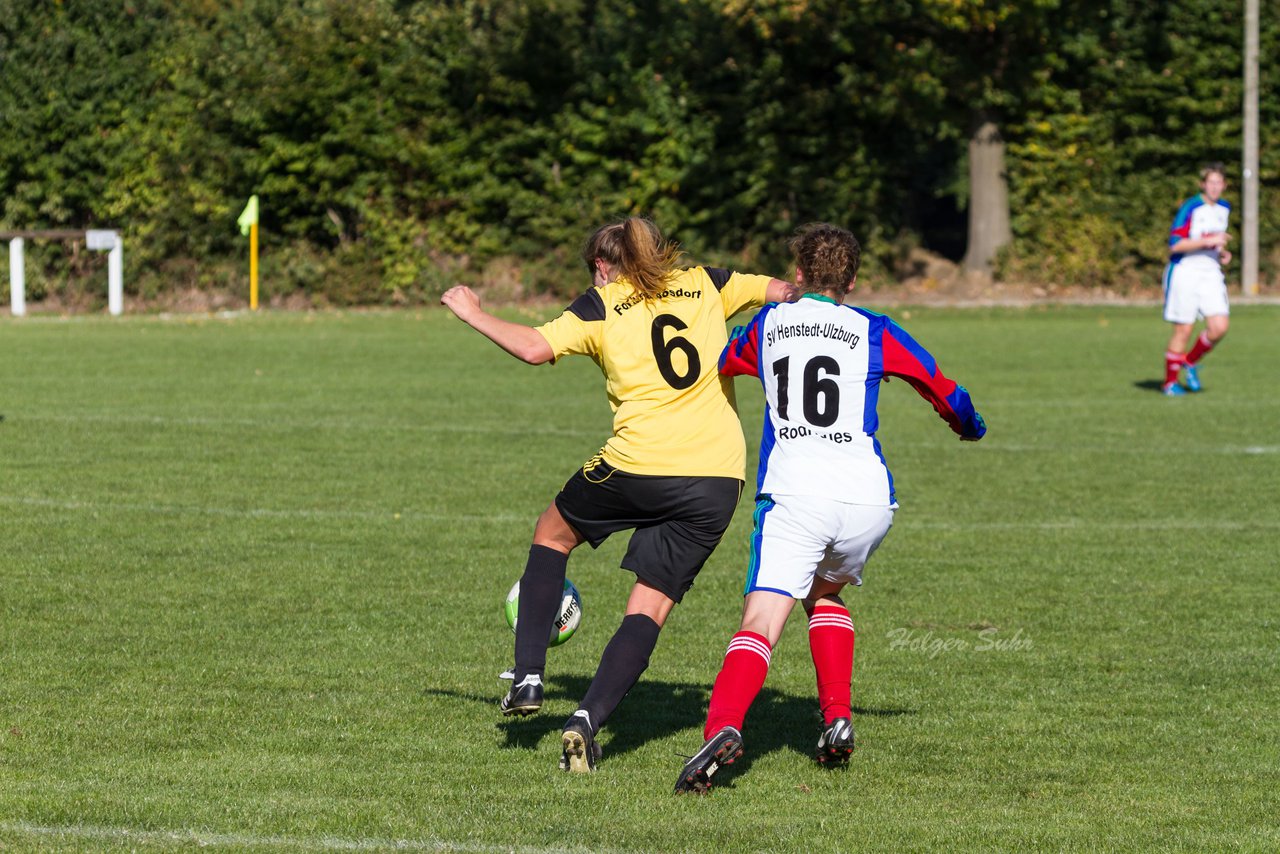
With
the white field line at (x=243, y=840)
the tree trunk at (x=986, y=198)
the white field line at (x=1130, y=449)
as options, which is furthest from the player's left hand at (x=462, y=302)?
the tree trunk at (x=986, y=198)

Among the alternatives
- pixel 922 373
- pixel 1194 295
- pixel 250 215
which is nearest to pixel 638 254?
pixel 922 373

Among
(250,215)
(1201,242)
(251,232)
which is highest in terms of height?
(250,215)

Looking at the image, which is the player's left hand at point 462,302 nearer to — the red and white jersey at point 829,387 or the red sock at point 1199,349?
the red and white jersey at point 829,387

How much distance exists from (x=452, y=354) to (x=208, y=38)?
13718mm

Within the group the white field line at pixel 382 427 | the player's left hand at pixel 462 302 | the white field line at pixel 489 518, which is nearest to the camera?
the player's left hand at pixel 462 302

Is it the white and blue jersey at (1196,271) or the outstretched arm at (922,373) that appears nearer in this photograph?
the outstretched arm at (922,373)

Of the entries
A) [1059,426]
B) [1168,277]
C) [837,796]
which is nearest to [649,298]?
[837,796]

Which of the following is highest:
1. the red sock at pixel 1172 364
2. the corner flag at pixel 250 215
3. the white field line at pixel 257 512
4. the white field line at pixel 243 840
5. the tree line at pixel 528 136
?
the tree line at pixel 528 136

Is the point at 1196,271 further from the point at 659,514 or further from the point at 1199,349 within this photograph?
the point at 659,514

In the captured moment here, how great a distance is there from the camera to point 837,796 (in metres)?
5.26

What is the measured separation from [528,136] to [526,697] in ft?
92.6

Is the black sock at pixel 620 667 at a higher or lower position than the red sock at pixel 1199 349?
lower

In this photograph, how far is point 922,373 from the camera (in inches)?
216

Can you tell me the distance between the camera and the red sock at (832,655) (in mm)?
5629
